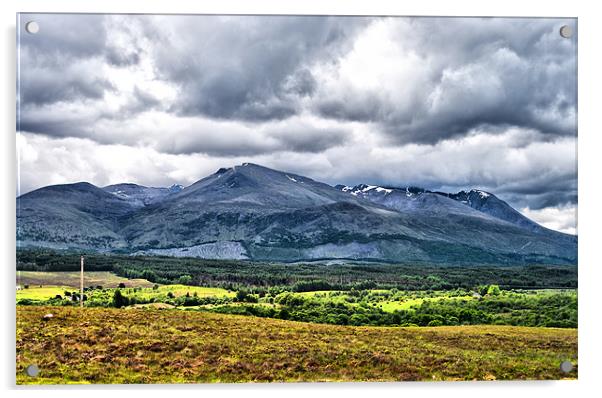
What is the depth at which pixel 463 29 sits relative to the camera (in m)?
10.6

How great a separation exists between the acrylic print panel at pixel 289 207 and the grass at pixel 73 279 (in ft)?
0.09

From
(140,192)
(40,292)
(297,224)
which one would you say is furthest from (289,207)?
(40,292)

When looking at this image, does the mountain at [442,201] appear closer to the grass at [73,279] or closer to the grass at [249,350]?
the grass at [249,350]

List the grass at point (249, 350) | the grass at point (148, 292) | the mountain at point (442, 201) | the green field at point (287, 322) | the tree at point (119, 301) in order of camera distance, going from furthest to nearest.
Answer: the mountain at point (442, 201) → the tree at point (119, 301) → the grass at point (148, 292) → the green field at point (287, 322) → the grass at point (249, 350)

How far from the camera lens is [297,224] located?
11609mm

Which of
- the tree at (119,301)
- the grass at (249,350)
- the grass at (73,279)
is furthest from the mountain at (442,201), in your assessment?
the tree at (119,301)

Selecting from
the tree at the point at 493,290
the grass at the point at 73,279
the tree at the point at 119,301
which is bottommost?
the tree at the point at 119,301

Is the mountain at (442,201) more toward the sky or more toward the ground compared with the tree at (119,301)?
more toward the sky

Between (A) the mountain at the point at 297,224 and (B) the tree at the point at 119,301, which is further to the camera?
(A) the mountain at the point at 297,224

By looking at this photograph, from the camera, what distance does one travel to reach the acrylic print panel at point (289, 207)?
1012 centimetres

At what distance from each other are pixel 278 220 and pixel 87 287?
10.4ft

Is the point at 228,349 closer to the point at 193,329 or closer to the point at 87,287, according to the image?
the point at 193,329

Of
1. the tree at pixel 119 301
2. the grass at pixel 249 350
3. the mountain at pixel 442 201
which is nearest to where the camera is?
the grass at pixel 249 350
